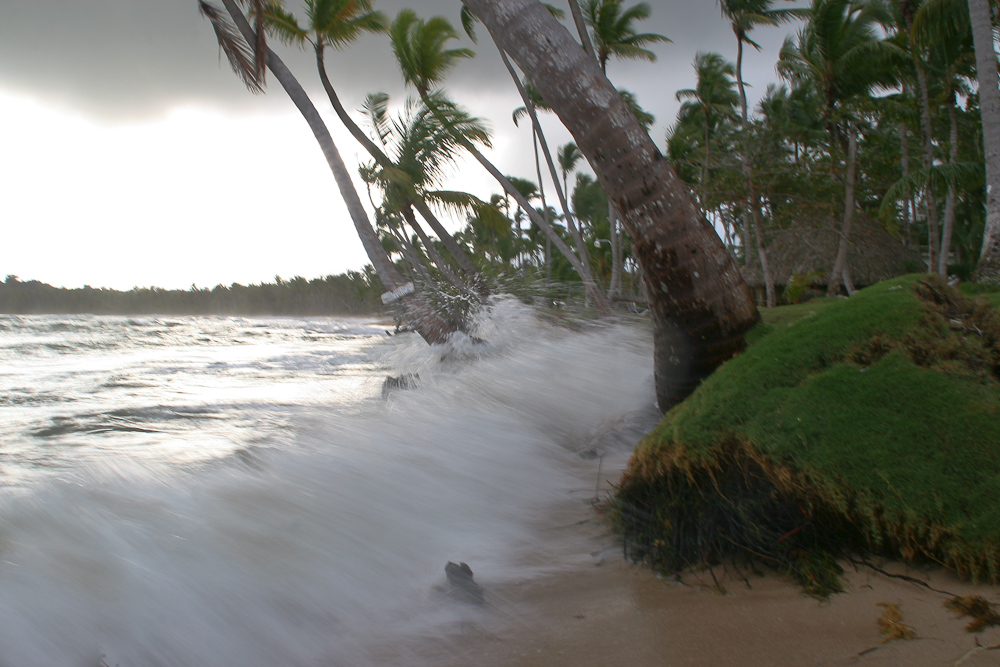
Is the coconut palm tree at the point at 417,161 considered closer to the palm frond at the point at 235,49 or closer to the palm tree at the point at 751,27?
the palm frond at the point at 235,49

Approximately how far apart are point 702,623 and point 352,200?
6.95 m

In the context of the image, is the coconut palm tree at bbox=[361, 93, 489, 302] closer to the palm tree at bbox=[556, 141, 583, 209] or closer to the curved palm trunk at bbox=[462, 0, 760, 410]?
the curved palm trunk at bbox=[462, 0, 760, 410]

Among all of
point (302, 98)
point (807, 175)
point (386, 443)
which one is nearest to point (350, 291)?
point (807, 175)

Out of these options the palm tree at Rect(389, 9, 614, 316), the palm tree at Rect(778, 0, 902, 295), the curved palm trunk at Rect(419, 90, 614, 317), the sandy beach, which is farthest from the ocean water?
the palm tree at Rect(778, 0, 902, 295)

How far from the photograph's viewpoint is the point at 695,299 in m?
3.41

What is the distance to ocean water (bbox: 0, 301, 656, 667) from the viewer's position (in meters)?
2.36

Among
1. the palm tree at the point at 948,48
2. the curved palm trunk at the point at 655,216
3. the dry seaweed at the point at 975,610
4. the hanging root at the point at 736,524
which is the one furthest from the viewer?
the palm tree at the point at 948,48

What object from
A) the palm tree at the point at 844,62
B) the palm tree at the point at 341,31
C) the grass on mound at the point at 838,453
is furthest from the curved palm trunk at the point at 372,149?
Answer: the palm tree at the point at 844,62

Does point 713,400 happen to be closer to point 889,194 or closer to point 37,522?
point 37,522

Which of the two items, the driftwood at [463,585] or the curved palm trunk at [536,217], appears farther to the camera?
the curved palm trunk at [536,217]

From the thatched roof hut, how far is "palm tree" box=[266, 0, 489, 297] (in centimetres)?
1349

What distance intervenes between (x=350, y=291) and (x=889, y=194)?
43026 millimetres

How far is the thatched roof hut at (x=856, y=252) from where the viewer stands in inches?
805

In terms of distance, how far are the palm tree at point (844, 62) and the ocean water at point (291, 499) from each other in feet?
48.7
